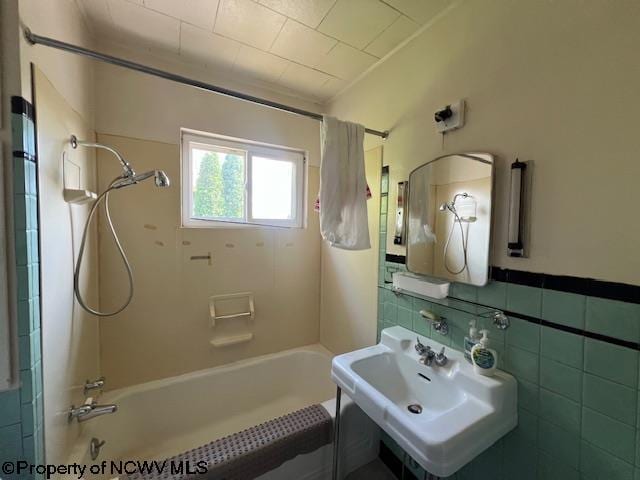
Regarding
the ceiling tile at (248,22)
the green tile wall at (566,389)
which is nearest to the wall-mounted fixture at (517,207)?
the green tile wall at (566,389)

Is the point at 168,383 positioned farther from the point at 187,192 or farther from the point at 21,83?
the point at 21,83

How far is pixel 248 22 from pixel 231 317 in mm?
1822

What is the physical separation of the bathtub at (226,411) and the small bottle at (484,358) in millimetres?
713

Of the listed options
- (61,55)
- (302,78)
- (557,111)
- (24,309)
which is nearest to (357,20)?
(302,78)

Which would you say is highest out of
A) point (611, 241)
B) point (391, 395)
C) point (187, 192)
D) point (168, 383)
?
point (187, 192)

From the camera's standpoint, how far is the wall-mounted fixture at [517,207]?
980 mm

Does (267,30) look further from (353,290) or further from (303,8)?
(353,290)

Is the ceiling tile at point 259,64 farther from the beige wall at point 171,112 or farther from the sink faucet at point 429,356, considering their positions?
the sink faucet at point 429,356

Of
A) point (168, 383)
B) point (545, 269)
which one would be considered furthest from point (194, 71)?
point (545, 269)

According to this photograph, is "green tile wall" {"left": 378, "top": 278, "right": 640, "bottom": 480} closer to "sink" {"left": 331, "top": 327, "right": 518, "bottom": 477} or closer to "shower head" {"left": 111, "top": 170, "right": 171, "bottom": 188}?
"sink" {"left": 331, "top": 327, "right": 518, "bottom": 477}

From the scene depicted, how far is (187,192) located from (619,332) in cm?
219

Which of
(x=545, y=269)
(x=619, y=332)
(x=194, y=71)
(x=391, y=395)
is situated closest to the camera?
(x=619, y=332)

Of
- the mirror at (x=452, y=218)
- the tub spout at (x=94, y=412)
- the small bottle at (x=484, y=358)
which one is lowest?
the tub spout at (x=94, y=412)

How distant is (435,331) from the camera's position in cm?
132
